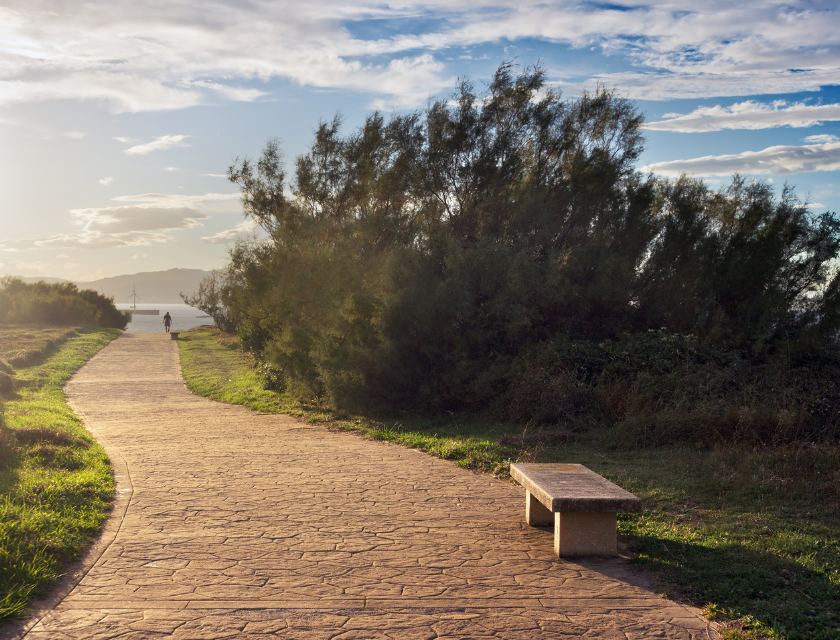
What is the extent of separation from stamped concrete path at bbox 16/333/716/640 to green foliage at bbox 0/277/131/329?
38397 millimetres

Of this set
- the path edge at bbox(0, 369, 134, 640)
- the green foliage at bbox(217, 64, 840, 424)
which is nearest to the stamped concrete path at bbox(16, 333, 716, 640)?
the path edge at bbox(0, 369, 134, 640)

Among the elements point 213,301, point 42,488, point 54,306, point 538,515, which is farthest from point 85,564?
point 54,306

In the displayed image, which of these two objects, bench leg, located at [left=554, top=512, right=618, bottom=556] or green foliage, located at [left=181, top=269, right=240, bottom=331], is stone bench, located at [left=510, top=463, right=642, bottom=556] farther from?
green foliage, located at [left=181, top=269, right=240, bottom=331]

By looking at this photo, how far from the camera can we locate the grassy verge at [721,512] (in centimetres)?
416

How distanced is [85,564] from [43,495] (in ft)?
6.42

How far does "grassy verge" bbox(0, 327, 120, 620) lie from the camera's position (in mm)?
4470

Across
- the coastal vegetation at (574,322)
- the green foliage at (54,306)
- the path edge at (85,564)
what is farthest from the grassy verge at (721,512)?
the green foliage at (54,306)

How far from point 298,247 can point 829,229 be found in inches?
568

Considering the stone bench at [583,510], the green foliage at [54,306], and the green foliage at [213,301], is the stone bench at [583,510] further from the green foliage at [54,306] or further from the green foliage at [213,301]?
the green foliage at [54,306]

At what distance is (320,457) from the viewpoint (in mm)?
9109

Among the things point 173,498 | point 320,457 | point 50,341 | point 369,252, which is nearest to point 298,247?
point 369,252

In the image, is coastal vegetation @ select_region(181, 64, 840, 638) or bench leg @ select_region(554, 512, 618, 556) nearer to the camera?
bench leg @ select_region(554, 512, 618, 556)

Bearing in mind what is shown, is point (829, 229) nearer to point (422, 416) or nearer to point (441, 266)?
point (441, 266)

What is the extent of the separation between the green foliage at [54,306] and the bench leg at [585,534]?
4182 cm
